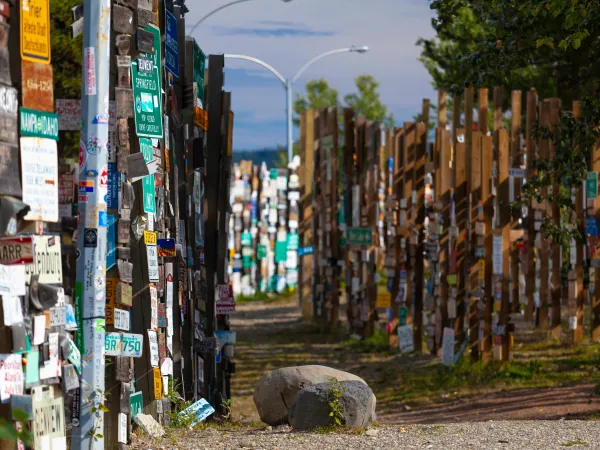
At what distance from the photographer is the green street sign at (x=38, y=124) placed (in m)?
5.61

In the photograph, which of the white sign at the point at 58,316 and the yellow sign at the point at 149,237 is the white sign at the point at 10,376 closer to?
the white sign at the point at 58,316

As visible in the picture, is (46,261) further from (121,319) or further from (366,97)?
(366,97)

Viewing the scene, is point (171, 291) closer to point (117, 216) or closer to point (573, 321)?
point (117, 216)

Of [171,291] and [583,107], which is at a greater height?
[583,107]

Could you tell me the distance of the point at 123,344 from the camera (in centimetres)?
735

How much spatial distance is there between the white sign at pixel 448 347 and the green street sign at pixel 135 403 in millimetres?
7492

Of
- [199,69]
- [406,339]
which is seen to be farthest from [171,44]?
[406,339]

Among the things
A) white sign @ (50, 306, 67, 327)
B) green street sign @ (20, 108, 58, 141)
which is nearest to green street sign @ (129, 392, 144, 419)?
white sign @ (50, 306, 67, 327)

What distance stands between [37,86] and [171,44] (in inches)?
125

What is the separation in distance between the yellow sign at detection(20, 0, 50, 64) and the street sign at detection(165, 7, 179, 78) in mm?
2890

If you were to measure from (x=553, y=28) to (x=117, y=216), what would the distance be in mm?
11829

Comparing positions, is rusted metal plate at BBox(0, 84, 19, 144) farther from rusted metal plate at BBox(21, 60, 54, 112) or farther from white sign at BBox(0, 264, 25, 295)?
white sign at BBox(0, 264, 25, 295)

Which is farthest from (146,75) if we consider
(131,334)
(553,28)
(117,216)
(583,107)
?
(553,28)

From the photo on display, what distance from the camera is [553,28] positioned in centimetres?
1747
